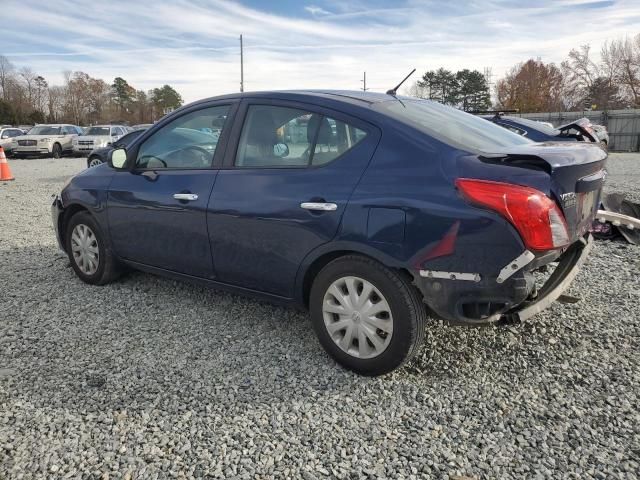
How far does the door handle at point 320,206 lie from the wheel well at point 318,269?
26 centimetres

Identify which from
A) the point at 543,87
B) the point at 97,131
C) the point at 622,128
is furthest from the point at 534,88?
the point at 97,131

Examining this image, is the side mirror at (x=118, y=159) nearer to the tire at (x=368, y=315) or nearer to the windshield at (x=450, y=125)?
the tire at (x=368, y=315)

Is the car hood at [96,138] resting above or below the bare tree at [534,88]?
below

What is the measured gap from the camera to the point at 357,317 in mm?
3027

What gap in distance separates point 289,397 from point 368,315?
640mm

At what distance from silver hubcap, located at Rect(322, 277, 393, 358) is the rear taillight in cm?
79

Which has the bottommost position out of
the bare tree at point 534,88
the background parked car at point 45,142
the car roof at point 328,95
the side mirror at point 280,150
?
the side mirror at point 280,150

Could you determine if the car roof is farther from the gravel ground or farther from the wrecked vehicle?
the wrecked vehicle

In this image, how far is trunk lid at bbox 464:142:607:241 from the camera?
8.49ft

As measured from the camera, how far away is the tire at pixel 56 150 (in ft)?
78.3

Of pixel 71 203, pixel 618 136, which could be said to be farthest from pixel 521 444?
pixel 618 136

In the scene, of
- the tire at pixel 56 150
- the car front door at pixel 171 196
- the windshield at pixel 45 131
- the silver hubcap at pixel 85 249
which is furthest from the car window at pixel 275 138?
the windshield at pixel 45 131

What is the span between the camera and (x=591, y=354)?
10.8ft

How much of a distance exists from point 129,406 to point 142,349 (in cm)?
70
